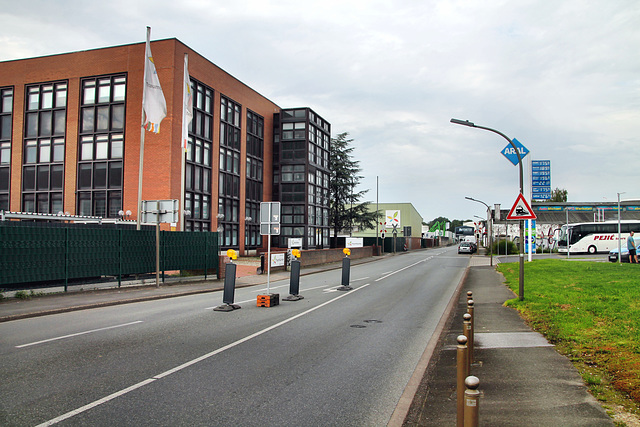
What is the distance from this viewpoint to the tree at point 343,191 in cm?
5800

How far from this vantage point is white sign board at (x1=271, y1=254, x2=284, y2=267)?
28281mm

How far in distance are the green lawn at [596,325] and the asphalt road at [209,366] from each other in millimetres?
2339

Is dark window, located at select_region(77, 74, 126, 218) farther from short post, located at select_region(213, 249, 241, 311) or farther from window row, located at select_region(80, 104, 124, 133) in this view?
short post, located at select_region(213, 249, 241, 311)

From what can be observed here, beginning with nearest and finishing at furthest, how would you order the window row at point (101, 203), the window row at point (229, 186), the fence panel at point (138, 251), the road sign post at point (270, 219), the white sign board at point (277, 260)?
the road sign post at point (270, 219) → the fence panel at point (138, 251) → the white sign board at point (277, 260) → the window row at point (101, 203) → the window row at point (229, 186)

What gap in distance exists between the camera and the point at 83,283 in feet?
52.2

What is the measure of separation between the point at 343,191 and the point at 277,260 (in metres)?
30.7

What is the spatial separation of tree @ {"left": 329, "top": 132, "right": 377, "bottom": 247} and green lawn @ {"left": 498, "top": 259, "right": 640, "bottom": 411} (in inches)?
1699

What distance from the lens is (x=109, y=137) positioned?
110ft

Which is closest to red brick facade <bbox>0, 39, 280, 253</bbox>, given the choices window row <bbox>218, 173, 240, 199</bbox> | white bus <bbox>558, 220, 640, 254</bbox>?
window row <bbox>218, 173, 240, 199</bbox>

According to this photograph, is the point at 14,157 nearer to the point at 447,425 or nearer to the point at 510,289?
the point at 510,289

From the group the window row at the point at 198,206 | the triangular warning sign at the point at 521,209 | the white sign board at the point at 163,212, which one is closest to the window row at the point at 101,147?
the window row at the point at 198,206

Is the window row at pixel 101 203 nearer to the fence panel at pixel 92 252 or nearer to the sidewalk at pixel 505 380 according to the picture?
the fence panel at pixel 92 252

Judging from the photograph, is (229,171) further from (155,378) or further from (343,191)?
(155,378)

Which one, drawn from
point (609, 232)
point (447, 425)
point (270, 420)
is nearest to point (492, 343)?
point (447, 425)
